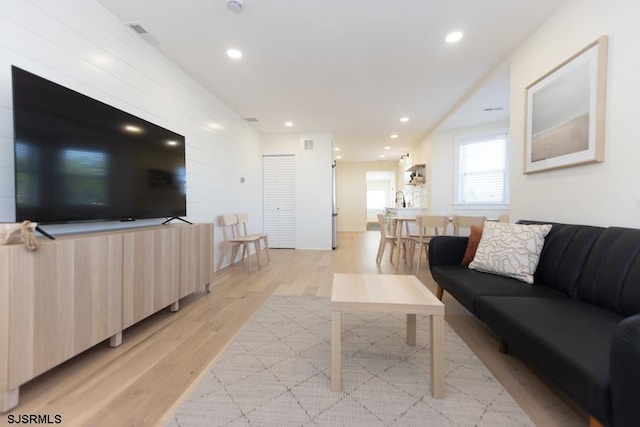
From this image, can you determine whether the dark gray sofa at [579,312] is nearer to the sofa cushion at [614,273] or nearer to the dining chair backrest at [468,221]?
the sofa cushion at [614,273]

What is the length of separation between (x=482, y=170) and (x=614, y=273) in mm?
4086

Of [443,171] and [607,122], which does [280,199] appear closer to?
[443,171]

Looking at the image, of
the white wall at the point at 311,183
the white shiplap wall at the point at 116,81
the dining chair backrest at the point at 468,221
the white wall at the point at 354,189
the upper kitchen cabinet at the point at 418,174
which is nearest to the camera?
the white shiplap wall at the point at 116,81

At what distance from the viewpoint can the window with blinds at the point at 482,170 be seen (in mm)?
4832

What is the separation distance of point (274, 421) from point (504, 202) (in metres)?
5.18

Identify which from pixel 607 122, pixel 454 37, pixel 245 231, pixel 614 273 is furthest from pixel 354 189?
pixel 614 273

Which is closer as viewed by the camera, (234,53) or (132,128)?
(132,128)

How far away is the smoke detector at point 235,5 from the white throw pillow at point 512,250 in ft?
8.91

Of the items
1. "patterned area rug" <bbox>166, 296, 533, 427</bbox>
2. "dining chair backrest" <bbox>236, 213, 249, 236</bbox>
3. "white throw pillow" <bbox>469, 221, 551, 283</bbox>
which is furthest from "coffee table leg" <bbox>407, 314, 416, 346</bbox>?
"dining chair backrest" <bbox>236, 213, 249, 236</bbox>

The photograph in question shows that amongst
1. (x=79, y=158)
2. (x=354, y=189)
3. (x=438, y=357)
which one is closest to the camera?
(x=438, y=357)

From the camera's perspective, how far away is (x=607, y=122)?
1756 millimetres

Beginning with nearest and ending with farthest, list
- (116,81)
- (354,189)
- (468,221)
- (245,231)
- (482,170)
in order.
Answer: (116,81) → (468,221) → (245,231) → (482,170) → (354,189)

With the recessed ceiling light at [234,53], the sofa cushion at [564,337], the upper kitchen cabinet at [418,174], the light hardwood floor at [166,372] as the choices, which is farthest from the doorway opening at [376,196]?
the sofa cushion at [564,337]

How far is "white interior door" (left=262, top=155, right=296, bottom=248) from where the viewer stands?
5918 mm
